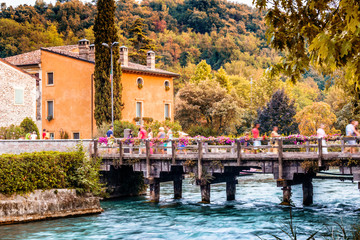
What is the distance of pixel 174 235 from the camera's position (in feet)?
60.3

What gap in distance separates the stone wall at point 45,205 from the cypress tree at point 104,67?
755 inches

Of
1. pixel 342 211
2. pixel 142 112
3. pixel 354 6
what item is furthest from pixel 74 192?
pixel 142 112

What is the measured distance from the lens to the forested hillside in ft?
202

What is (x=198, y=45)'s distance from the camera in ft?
368

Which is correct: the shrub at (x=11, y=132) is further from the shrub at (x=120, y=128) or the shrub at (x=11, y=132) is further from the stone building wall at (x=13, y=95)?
the shrub at (x=120, y=128)

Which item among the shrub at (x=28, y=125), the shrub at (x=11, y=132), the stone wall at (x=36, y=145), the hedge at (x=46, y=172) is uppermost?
the shrub at (x=28, y=125)

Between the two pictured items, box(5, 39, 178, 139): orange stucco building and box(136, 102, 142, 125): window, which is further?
box(136, 102, 142, 125): window

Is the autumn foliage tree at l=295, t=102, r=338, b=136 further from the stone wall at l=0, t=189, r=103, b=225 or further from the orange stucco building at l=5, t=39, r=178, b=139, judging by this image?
the stone wall at l=0, t=189, r=103, b=225

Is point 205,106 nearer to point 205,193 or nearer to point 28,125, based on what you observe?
point 28,125

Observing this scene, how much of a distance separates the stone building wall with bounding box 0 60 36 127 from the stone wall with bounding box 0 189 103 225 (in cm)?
1699

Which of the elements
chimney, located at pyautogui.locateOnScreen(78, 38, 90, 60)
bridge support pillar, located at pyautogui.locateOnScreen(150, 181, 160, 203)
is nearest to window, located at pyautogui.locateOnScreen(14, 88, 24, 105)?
chimney, located at pyautogui.locateOnScreen(78, 38, 90, 60)

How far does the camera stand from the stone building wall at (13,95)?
124 feet

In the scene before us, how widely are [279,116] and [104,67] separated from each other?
20546mm

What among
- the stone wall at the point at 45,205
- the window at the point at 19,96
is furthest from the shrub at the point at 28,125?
the stone wall at the point at 45,205
